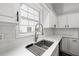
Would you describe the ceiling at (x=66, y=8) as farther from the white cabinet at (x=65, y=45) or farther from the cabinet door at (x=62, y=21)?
the white cabinet at (x=65, y=45)

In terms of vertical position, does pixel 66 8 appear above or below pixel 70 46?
above

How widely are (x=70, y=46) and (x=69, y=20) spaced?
4.49 ft

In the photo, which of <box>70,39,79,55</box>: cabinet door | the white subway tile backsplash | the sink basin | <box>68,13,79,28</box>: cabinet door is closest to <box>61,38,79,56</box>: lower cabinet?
<box>70,39,79,55</box>: cabinet door

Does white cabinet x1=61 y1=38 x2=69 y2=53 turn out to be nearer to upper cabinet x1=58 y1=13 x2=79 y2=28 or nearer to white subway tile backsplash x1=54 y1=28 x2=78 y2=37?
white subway tile backsplash x1=54 y1=28 x2=78 y2=37

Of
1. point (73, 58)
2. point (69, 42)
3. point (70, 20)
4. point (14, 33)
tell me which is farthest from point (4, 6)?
point (70, 20)

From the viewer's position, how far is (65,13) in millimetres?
2959

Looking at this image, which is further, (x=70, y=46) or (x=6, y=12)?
(x=70, y=46)

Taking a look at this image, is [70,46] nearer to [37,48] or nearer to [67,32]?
[67,32]

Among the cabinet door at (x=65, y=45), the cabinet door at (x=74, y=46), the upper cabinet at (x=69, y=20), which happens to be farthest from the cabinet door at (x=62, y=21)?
the cabinet door at (x=74, y=46)

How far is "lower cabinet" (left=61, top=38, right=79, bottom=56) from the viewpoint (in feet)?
7.45

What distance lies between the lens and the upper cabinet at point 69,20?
2.56 m

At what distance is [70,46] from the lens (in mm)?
2426

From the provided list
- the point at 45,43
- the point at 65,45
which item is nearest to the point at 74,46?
the point at 65,45

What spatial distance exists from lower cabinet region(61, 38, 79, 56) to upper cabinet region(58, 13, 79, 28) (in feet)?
2.54
